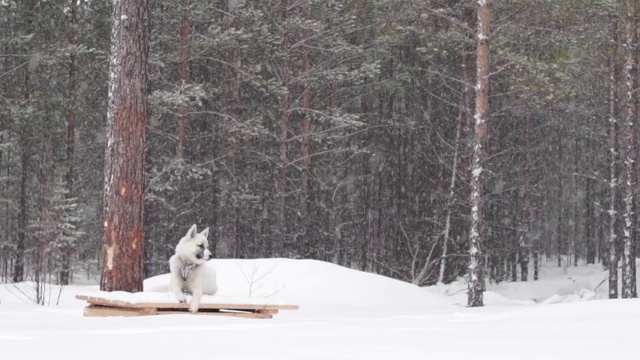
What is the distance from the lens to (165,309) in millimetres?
9461

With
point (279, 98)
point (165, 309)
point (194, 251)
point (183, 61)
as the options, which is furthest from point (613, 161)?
point (165, 309)

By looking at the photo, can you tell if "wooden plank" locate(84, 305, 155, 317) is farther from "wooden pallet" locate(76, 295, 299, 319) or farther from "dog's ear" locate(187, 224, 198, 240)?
"dog's ear" locate(187, 224, 198, 240)

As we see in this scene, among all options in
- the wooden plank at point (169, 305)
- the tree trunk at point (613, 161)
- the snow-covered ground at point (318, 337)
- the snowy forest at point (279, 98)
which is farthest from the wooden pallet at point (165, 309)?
the tree trunk at point (613, 161)

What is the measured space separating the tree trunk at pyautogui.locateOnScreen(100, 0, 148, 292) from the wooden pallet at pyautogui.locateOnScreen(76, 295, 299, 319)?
39.6 inches

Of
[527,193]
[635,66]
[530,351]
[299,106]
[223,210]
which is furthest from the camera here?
[527,193]

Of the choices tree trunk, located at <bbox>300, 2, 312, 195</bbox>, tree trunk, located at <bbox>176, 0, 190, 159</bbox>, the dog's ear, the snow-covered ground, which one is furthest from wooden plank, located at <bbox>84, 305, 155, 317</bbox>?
tree trunk, located at <bbox>300, 2, 312, 195</bbox>

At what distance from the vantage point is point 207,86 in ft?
79.3

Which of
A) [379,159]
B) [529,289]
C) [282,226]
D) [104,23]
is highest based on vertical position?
[104,23]

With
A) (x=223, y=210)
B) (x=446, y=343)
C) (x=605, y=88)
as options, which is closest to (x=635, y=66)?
(x=605, y=88)

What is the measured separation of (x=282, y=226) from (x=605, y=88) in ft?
38.9

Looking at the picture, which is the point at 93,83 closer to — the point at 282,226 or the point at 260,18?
the point at 260,18

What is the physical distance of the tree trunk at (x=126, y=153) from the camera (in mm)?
10586

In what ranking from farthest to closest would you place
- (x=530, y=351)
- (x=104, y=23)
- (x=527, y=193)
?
(x=527, y=193)
(x=104, y=23)
(x=530, y=351)

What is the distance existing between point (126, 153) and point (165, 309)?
8.07 feet
